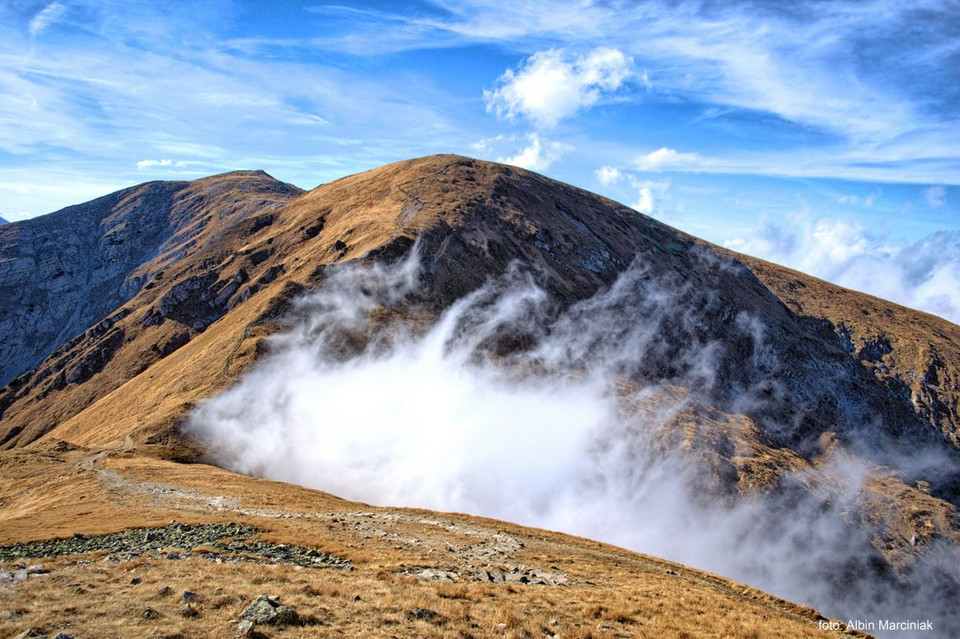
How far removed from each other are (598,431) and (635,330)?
4415cm

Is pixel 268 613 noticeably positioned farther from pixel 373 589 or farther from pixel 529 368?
pixel 529 368

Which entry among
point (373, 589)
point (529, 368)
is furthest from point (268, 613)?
point (529, 368)

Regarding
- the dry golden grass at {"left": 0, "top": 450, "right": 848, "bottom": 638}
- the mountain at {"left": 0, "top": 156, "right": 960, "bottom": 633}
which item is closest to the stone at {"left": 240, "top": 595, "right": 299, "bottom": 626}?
the dry golden grass at {"left": 0, "top": 450, "right": 848, "bottom": 638}

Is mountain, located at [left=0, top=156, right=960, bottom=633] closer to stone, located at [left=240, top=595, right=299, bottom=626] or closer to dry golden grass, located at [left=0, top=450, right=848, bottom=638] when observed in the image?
dry golden grass, located at [left=0, top=450, right=848, bottom=638]

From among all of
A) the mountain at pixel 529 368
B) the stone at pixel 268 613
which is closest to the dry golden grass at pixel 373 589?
the stone at pixel 268 613

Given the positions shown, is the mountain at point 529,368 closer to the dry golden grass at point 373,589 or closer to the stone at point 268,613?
the dry golden grass at point 373,589

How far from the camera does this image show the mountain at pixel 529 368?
74.8 meters

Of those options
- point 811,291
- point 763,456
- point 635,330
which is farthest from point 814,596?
point 811,291

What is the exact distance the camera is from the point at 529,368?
109 metres


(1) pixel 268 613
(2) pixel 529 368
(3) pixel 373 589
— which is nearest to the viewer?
(1) pixel 268 613

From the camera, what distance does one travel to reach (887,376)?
159250mm

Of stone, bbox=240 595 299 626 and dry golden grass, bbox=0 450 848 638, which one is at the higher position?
stone, bbox=240 595 299 626

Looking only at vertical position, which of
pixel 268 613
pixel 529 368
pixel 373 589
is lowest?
pixel 373 589

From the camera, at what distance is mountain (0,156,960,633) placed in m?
74.8
